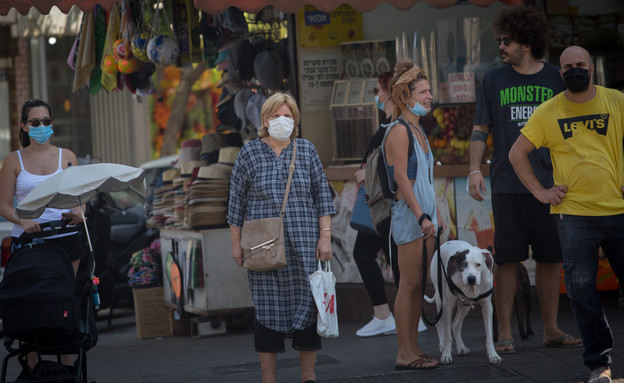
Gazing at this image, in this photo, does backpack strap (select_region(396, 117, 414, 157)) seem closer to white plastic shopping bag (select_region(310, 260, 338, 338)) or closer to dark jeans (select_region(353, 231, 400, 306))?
white plastic shopping bag (select_region(310, 260, 338, 338))

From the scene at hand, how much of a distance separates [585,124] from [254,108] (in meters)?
4.21

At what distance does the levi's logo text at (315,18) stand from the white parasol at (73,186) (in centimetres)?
318

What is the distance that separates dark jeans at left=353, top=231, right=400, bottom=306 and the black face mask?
2894 mm

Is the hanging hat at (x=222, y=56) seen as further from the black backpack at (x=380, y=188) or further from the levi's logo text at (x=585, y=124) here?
the levi's logo text at (x=585, y=124)

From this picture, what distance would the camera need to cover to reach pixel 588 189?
218 inches

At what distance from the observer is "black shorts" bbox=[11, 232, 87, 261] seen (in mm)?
6594

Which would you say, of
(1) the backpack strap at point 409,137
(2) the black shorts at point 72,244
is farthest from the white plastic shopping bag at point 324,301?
(2) the black shorts at point 72,244

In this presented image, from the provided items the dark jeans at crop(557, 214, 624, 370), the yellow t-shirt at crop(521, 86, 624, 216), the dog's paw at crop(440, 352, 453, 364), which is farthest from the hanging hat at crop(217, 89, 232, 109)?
the dark jeans at crop(557, 214, 624, 370)

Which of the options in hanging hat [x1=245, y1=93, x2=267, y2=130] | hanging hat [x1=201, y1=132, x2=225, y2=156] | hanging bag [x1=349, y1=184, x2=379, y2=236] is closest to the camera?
hanging bag [x1=349, y1=184, x2=379, y2=236]

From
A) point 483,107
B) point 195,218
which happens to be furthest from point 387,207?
point 195,218

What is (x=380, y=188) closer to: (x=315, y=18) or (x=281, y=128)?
(x=281, y=128)

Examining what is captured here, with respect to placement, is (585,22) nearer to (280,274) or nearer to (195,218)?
(195,218)

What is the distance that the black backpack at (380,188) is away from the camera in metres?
6.53

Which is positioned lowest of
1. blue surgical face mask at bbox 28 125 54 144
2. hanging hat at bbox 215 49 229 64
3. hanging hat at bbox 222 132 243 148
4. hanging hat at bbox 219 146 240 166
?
hanging hat at bbox 219 146 240 166
